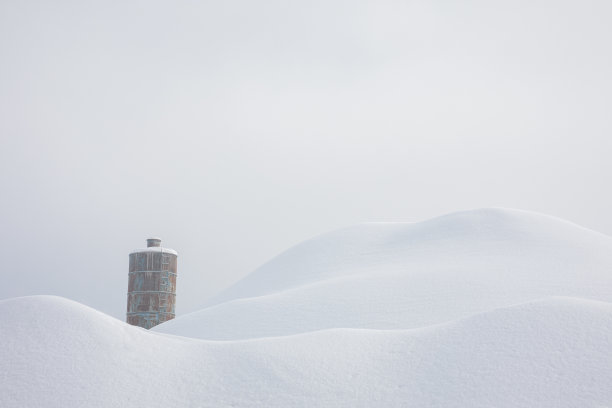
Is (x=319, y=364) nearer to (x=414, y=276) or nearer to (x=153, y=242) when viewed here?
(x=414, y=276)

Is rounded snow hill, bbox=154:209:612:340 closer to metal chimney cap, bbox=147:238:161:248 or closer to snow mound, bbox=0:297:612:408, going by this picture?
metal chimney cap, bbox=147:238:161:248

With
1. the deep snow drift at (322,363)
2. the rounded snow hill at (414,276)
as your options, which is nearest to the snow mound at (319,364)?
the deep snow drift at (322,363)

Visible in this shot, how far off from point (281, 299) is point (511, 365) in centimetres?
857

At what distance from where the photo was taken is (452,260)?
1533cm

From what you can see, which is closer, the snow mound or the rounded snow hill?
the snow mound

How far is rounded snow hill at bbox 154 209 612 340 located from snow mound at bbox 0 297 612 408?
170 inches

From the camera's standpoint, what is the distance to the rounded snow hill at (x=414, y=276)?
11203 mm

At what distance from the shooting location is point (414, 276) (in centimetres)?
1360

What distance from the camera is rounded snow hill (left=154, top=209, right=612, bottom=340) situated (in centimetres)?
1120

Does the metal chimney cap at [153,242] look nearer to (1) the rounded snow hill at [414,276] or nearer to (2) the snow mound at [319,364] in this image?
(1) the rounded snow hill at [414,276]

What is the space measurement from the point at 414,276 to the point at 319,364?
8.40m

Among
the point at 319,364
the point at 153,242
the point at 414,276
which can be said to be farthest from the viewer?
the point at 153,242

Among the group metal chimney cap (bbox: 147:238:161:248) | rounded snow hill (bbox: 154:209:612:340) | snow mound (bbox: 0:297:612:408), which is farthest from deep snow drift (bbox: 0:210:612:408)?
metal chimney cap (bbox: 147:238:161:248)

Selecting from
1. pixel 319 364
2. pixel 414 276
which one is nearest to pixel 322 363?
pixel 319 364
